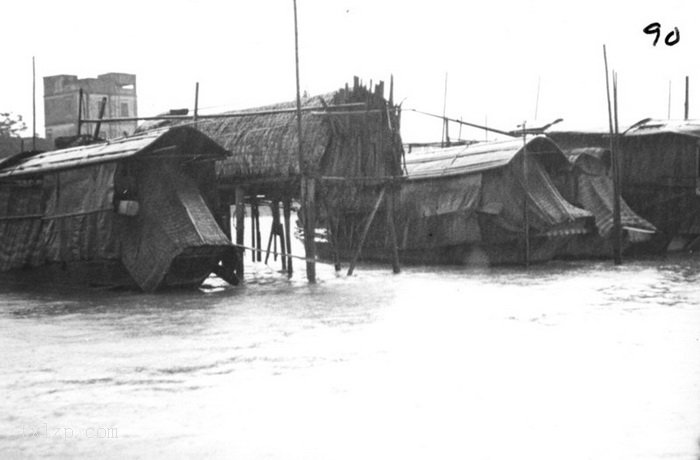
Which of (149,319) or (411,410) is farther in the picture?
(149,319)

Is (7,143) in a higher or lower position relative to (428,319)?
higher

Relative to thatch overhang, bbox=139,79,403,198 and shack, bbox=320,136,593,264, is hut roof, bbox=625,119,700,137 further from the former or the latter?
thatch overhang, bbox=139,79,403,198

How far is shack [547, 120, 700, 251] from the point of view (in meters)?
25.8

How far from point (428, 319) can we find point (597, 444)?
6.72 meters

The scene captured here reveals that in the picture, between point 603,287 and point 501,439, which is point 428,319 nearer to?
point 603,287

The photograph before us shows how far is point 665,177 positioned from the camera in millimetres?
26234

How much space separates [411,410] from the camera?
7.16 m

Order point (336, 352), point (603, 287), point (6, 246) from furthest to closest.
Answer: point (6, 246) < point (603, 287) < point (336, 352)

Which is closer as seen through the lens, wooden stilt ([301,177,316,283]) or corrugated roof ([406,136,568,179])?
wooden stilt ([301,177,316,283])

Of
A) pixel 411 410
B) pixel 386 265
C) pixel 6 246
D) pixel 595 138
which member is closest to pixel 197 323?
pixel 411 410

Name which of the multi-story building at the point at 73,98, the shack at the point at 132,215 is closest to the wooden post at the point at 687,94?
the shack at the point at 132,215

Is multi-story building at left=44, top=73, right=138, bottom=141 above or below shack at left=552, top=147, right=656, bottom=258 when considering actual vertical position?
above

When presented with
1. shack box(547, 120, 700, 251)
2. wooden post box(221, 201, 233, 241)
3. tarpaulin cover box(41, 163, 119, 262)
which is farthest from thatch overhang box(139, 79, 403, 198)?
shack box(547, 120, 700, 251)

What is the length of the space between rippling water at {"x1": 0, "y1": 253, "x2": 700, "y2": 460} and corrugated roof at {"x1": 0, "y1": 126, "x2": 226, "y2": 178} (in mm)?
2735
